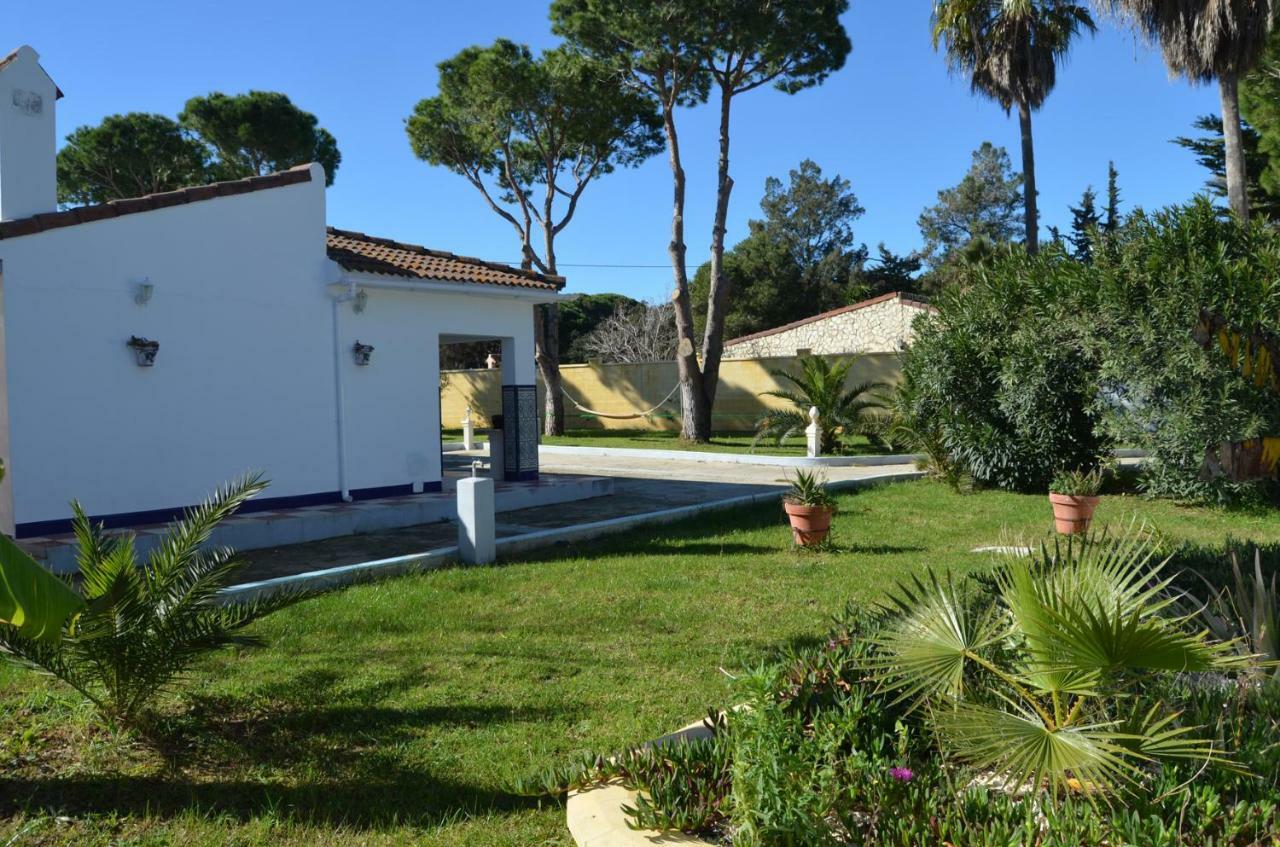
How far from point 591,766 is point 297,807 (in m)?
1.24

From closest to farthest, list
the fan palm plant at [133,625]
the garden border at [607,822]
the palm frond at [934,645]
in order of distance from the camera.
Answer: the garden border at [607,822]
the palm frond at [934,645]
the fan palm plant at [133,625]

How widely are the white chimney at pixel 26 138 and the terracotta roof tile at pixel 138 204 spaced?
0.43 meters

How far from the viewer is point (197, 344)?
10.7m

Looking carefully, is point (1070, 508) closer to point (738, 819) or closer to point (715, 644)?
point (715, 644)

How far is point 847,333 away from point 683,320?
9287 millimetres

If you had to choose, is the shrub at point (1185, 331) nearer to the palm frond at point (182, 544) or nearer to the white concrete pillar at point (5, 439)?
the palm frond at point (182, 544)

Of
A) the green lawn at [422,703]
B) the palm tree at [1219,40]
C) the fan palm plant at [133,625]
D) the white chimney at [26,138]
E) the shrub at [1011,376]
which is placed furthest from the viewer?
the palm tree at [1219,40]

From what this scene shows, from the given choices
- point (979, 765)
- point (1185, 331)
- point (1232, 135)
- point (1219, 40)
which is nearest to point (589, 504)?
point (1185, 331)

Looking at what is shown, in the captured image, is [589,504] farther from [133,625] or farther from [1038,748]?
[1038,748]

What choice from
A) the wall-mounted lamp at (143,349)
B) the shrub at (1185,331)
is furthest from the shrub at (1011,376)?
the wall-mounted lamp at (143,349)

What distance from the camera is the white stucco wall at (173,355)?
30.8 feet

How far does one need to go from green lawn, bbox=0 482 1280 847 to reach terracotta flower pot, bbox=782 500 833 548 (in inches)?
15.1

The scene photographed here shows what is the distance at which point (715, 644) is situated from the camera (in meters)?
6.17

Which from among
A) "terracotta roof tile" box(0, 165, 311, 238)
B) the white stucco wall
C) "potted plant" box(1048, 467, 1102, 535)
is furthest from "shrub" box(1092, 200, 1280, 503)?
"terracotta roof tile" box(0, 165, 311, 238)
